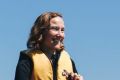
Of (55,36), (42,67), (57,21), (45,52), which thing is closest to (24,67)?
(42,67)

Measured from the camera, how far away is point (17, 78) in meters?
7.22

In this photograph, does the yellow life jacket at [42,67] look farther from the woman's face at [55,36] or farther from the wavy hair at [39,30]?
the woman's face at [55,36]

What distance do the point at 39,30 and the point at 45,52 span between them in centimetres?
41

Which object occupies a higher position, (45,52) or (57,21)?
(57,21)

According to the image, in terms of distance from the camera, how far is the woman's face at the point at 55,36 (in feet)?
24.2

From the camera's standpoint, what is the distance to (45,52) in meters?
7.65

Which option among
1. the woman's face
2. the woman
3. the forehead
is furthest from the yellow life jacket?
the forehead

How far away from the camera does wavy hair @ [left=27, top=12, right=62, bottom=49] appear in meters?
7.57

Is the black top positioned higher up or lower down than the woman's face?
lower down

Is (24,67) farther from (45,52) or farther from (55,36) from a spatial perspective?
(55,36)

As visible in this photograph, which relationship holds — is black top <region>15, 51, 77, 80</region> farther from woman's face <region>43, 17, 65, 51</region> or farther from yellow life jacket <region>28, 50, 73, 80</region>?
woman's face <region>43, 17, 65, 51</region>

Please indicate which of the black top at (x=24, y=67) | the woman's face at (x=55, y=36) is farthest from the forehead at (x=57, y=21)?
the black top at (x=24, y=67)

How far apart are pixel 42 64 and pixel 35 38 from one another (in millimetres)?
481

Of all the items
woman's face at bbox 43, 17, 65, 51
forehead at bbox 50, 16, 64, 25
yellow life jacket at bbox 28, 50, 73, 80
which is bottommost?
yellow life jacket at bbox 28, 50, 73, 80
